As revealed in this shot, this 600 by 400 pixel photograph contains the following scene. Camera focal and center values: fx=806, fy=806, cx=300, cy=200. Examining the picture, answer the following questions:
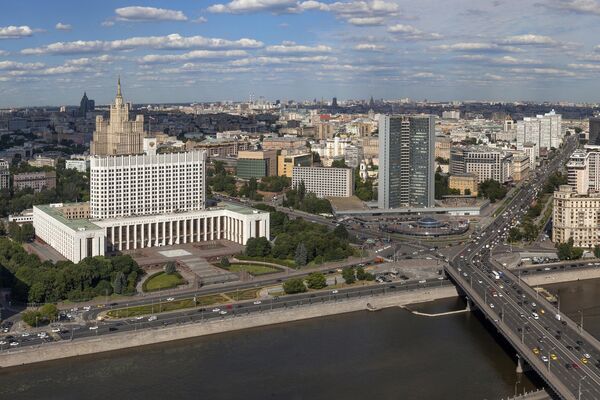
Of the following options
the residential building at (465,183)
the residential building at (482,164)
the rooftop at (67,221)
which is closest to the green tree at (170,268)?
the rooftop at (67,221)

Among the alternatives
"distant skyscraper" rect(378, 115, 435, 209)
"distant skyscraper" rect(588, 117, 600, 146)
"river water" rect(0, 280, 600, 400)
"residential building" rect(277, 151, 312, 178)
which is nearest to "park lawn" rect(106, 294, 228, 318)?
"river water" rect(0, 280, 600, 400)

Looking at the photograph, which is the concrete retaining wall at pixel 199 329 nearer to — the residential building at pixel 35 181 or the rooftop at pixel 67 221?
the rooftop at pixel 67 221

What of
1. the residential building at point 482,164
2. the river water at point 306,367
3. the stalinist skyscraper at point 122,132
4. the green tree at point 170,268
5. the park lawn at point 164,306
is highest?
the stalinist skyscraper at point 122,132

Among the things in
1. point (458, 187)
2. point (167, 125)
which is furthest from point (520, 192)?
point (167, 125)

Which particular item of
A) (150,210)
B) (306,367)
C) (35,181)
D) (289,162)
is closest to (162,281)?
(150,210)

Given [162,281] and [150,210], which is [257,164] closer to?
[150,210]

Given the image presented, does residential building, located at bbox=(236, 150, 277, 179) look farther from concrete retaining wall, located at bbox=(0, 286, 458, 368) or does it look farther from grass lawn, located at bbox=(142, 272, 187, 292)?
concrete retaining wall, located at bbox=(0, 286, 458, 368)

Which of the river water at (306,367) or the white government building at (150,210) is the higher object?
the white government building at (150,210)
